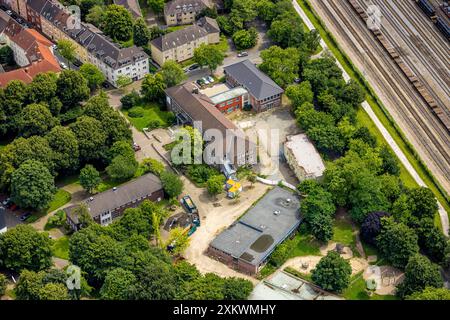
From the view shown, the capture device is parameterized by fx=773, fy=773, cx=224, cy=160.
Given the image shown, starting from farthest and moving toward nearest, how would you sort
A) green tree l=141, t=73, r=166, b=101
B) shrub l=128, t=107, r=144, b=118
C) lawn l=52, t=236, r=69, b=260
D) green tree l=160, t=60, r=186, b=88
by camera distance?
green tree l=160, t=60, r=186, b=88, green tree l=141, t=73, r=166, b=101, shrub l=128, t=107, r=144, b=118, lawn l=52, t=236, r=69, b=260

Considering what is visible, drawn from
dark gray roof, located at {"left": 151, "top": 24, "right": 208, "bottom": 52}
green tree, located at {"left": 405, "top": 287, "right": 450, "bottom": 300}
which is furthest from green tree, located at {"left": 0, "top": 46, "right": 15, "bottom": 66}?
green tree, located at {"left": 405, "top": 287, "right": 450, "bottom": 300}

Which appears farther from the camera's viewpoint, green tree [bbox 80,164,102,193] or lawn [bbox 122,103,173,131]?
lawn [bbox 122,103,173,131]

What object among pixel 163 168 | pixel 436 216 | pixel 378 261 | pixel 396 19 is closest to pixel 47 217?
pixel 163 168

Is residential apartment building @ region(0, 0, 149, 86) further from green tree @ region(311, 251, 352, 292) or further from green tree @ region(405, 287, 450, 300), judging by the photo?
green tree @ region(405, 287, 450, 300)

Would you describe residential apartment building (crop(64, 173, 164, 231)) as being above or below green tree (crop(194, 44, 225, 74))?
below

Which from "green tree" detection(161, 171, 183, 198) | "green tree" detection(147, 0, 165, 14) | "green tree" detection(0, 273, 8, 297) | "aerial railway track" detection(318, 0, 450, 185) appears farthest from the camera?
"green tree" detection(147, 0, 165, 14)

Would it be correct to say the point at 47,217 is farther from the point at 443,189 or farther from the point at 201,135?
the point at 443,189

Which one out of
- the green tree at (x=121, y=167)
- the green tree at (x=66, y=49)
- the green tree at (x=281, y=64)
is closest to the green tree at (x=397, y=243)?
the green tree at (x=121, y=167)
